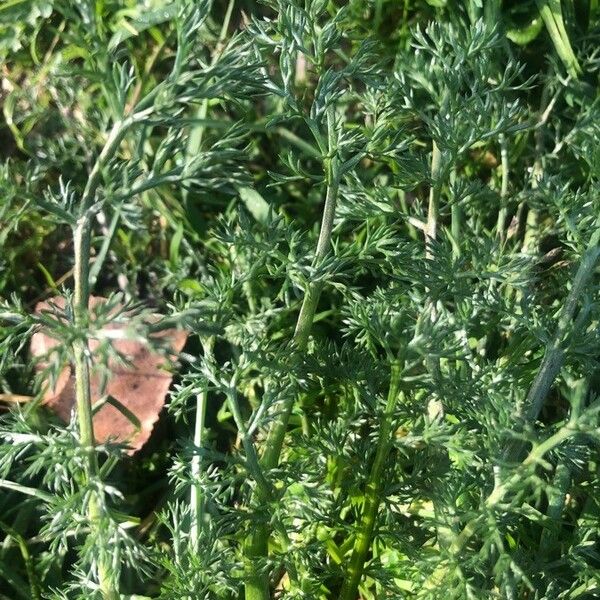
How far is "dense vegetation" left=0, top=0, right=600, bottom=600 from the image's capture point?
1.34 metres

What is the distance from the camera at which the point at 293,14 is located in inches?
57.1

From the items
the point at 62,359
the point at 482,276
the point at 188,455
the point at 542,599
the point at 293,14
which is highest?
the point at 293,14

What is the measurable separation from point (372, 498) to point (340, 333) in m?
0.63

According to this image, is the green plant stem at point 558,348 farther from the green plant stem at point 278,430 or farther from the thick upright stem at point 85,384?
the thick upright stem at point 85,384

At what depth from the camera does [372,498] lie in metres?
1.60

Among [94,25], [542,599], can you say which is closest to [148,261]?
[94,25]

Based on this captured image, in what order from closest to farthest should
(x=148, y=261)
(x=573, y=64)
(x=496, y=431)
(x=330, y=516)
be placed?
(x=496, y=431) < (x=330, y=516) < (x=573, y=64) < (x=148, y=261)

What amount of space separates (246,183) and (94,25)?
0.32 m

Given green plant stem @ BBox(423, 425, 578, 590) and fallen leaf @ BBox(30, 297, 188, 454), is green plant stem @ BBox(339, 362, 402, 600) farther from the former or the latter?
fallen leaf @ BBox(30, 297, 188, 454)

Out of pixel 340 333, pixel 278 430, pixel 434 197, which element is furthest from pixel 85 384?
pixel 340 333

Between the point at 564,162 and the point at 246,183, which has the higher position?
the point at 246,183

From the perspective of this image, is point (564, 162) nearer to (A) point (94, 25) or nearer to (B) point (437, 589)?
(B) point (437, 589)

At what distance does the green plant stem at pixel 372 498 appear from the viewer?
60.0 inches

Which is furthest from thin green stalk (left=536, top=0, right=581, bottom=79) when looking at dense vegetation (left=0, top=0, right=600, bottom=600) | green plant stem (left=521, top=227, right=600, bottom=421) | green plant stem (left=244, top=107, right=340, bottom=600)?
green plant stem (left=244, top=107, right=340, bottom=600)
